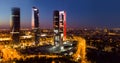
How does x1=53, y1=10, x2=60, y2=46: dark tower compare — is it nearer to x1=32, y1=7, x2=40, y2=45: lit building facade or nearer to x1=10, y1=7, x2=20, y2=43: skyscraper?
x1=32, y1=7, x2=40, y2=45: lit building facade

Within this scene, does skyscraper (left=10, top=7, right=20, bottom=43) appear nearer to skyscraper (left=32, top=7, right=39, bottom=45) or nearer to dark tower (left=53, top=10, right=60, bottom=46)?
skyscraper (left=32, top=7, right=39, bottom=45)

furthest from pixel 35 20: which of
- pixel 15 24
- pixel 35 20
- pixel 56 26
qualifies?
pixel 15 24

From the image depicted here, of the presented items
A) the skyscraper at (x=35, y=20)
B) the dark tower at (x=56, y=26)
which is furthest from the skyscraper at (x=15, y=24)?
the dark tower at (x=56, y=26)

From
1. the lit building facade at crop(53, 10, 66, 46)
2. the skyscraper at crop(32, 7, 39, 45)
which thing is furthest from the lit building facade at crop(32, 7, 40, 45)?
the lit building facade at crop(53, 10, 66, 46)

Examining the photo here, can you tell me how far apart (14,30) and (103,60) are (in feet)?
43.5

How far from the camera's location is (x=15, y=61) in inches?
719

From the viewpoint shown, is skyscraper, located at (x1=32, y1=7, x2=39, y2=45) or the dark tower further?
skyscraper, located at (x1=32, y1=7, x2=39, y2=45)

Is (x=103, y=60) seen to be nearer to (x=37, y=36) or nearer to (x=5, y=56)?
(x=5, y=56)

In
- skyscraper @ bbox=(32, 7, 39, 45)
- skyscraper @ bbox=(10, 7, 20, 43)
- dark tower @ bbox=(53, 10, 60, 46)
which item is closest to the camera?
skyscraper @ bbox=(10, 7, 20, 43)

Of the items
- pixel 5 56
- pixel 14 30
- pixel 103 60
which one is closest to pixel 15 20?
pixel 14 30

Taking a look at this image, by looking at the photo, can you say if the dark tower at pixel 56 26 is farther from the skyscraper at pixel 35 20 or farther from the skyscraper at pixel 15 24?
the skyscraper at pixel 15 24

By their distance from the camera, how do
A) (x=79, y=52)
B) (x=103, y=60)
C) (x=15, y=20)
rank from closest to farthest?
1. (x=79, y=52)
2. (x=103, y=60)
3. (x=15, y=20)

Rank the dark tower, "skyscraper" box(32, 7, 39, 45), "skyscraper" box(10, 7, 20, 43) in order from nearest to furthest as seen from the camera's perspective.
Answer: "skyscraper" box(10, 7, 20, 43) < the dark tower < "skyscraper" box(32, 7, 39, 45)

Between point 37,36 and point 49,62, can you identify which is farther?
point 37,36
